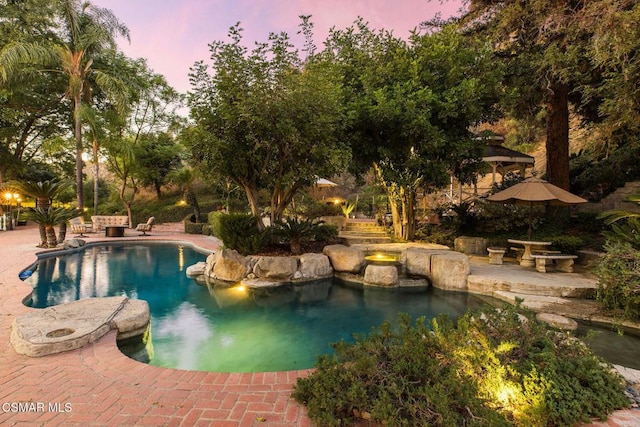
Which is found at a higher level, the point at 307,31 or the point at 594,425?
the point at 307,31

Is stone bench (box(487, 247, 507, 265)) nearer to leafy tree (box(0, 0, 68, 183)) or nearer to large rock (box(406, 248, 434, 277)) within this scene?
large rock (box(406, 248, 434, 277))

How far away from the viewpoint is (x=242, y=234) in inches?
369

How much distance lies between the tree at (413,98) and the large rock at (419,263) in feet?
11.1

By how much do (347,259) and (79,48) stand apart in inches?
721

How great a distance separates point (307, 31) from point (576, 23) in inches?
281

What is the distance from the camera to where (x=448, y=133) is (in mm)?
10352

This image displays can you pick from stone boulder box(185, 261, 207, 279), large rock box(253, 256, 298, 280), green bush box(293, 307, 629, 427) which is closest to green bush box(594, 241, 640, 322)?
green bush box(293, 307, 629, 427)

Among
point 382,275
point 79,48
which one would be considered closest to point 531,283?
point 382,275

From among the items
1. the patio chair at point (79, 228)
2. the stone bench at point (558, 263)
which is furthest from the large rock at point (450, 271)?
the patio chair at point (79, 228)

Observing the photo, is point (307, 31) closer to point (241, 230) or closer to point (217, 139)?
point (217, 139)

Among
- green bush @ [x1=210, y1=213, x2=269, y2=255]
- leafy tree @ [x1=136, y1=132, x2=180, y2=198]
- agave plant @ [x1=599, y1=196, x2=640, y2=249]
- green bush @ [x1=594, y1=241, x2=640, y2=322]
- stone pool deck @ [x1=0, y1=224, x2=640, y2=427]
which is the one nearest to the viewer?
stone pool deck @ [x1=0, y1=224, x2=640, y2=427]

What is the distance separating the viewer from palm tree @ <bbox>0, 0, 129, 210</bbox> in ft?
49.9

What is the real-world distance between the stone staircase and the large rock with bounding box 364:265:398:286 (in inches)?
127

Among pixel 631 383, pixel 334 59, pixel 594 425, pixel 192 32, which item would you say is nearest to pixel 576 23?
pixel 334 59
